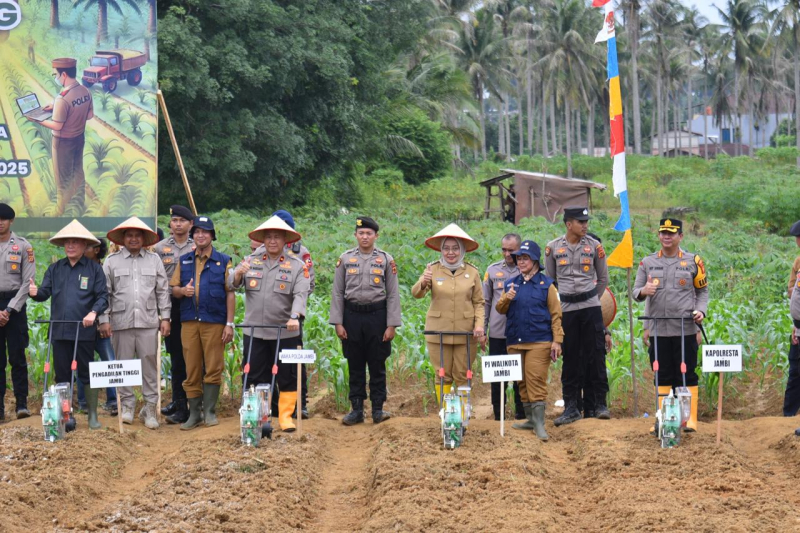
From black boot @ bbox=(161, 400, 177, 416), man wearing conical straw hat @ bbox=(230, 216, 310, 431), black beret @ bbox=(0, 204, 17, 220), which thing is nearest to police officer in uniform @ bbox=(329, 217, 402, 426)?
man wearing conical straw hat @ bbox=(230, 216, 310, 431)

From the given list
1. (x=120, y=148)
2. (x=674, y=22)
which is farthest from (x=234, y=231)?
(x=674, y=22)

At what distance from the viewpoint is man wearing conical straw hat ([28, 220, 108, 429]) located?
8.65 metres

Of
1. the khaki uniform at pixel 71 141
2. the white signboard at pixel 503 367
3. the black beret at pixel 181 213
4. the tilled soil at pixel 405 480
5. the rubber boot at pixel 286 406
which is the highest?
the khaki uniform at pixel 71 141

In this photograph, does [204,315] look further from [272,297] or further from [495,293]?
[495,293]

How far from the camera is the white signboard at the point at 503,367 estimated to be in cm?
787

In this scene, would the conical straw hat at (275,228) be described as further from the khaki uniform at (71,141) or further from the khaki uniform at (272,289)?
the khaki uniform at (71,141)

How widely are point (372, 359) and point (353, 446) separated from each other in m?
0.94

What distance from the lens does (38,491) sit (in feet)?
21.8

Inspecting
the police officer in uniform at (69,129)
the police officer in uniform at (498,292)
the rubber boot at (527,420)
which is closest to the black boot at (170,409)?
the police officer in uniform at (69,129)

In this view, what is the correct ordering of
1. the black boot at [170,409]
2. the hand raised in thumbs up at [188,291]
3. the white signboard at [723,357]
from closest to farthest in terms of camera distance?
the white signboard at [723,357] < the hand raised in thumbs up at [188,291] < the black boot at [170,409]

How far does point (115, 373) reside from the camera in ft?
27.1

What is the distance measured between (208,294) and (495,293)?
2.62 meters

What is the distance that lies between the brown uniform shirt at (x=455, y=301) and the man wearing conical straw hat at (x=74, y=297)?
9.30 feet

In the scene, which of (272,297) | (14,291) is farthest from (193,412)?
(14,291)
